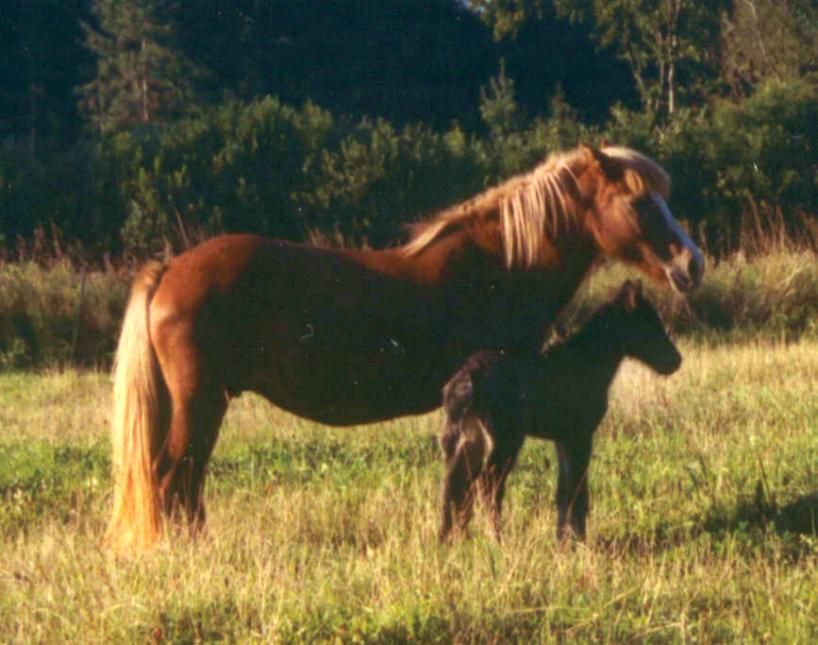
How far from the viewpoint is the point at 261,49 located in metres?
43.4

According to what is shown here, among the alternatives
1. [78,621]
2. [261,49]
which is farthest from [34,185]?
[261,49]

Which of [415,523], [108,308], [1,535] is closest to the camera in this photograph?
[415,523]

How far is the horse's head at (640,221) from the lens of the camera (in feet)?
19.9

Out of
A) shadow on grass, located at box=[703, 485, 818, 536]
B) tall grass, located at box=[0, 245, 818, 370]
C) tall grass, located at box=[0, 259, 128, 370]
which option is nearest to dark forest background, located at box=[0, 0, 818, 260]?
tall grass, located at box=[0, 245, 818, 370]

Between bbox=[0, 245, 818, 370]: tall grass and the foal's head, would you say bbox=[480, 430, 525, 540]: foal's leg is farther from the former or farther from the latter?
bbox=[0, 245, 818, 370]: tall grass

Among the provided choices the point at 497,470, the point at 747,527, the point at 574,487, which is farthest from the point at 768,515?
the point at 497,470

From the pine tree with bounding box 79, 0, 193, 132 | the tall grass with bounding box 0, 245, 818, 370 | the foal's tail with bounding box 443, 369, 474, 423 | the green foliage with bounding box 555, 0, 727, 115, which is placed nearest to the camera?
the foal's tail with bounding box 443, 369, 474, 423

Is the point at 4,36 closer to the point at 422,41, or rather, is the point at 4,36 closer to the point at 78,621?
the point at 422,41

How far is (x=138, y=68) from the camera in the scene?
44.4 m

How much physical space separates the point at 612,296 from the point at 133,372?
204cm

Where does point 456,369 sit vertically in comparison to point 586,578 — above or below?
above

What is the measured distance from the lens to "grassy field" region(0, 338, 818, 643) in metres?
4.54

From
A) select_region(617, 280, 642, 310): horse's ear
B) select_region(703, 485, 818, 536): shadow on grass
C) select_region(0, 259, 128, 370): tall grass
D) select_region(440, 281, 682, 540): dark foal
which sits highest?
select_region(617, 280, 642, 310): horse's ear

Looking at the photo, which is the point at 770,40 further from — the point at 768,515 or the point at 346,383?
the point at 346,383
